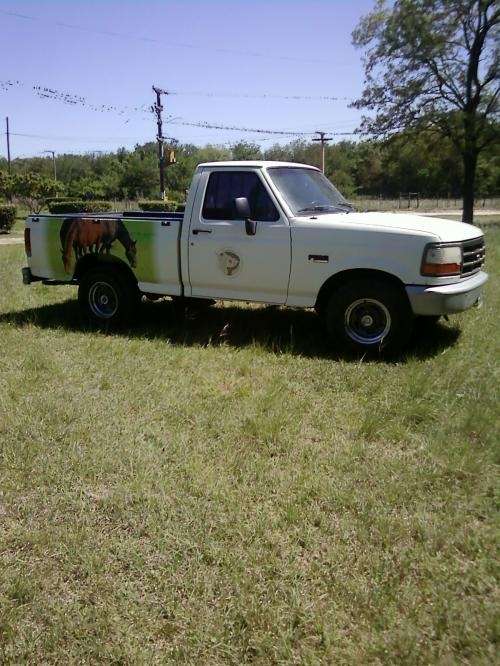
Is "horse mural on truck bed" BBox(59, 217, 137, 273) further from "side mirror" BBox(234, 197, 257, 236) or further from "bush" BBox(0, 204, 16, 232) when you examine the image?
"bush" BBox(0, 204, 16, 232)

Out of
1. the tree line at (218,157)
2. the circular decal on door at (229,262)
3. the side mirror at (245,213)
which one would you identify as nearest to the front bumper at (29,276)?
the circular decal on door at (229,262)

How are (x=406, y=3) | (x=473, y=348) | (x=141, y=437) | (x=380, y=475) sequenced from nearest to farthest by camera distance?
(x=380, y=475), (x=141, y=437), (x=473, y=348), (x=406, y=3)

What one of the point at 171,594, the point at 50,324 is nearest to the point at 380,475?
the point at 171,594

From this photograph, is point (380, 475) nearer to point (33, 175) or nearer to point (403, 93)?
point (403, 93)

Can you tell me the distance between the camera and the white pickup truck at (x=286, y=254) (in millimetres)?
5223

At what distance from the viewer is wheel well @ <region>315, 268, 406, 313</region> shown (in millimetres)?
5387

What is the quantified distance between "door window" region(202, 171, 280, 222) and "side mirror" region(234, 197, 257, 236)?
4.1 inches

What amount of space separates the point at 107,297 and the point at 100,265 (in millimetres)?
403

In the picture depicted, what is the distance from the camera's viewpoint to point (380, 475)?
3371mm

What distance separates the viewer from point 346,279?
562 centimetres

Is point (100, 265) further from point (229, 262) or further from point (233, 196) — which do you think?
point (233, 196)

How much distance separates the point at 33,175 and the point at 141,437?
37692 mm

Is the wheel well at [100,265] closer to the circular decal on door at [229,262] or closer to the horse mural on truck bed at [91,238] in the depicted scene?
the horse mural on truck bed at [91,238]

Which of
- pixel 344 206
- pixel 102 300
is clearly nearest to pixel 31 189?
pixel 102 300
